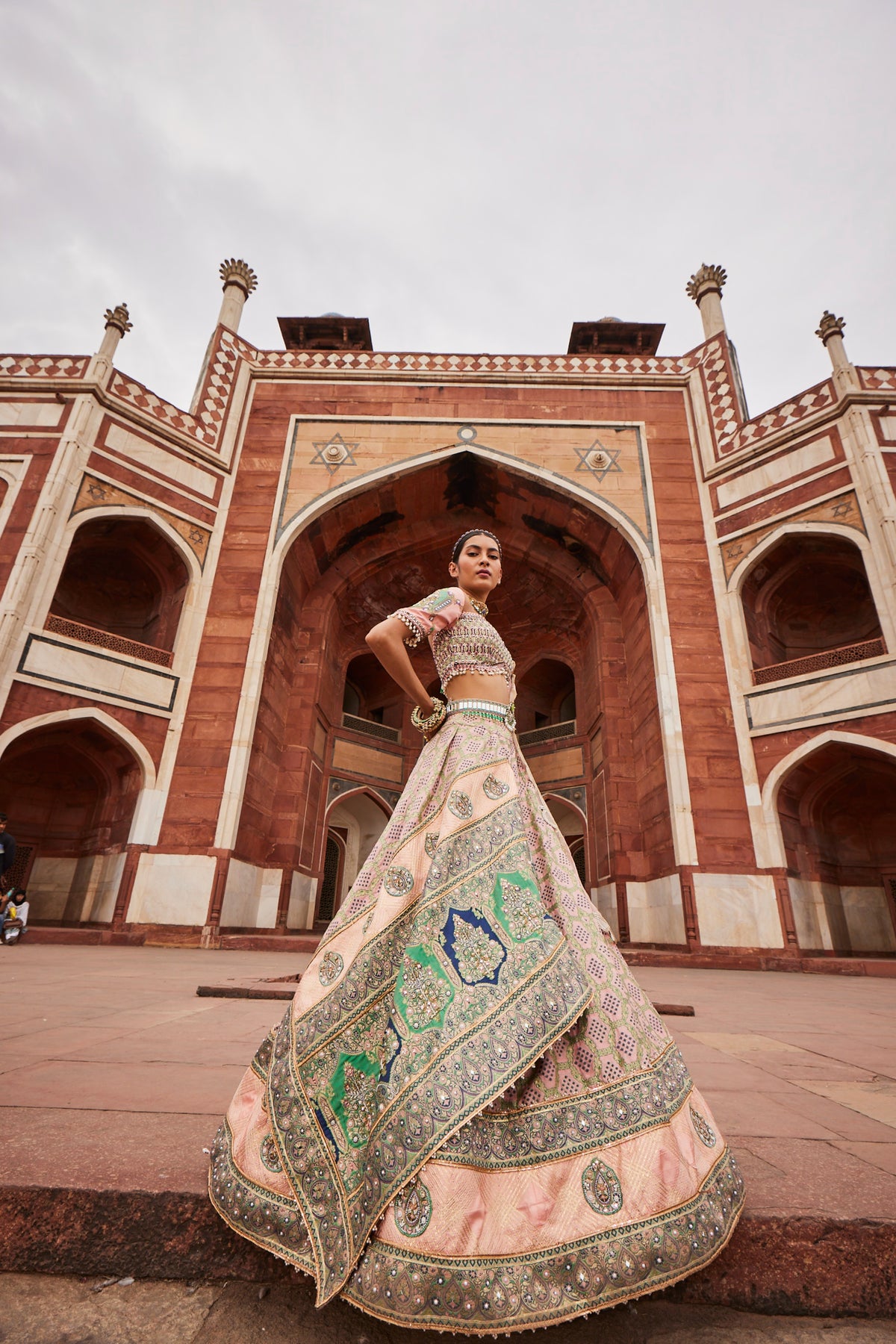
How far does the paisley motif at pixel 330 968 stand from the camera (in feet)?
3.92

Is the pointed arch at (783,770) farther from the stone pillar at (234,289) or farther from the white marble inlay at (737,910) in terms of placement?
the stone pillar at (234,289)

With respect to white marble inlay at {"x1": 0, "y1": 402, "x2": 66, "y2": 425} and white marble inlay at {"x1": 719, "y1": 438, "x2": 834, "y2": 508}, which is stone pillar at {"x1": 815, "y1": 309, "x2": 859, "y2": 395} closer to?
white marble inlay at {"x1": 719, "y1": 438, "x2": 834, "y2": 508}

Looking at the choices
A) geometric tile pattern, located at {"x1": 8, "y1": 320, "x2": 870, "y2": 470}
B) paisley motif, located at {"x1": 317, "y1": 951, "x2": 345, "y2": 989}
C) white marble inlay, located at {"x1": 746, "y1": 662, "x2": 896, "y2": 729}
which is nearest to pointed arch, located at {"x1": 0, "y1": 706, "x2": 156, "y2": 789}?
geometric tile pattern, located at {"x1": 8, "y1": 320, "x2": 870, "y2": 470}

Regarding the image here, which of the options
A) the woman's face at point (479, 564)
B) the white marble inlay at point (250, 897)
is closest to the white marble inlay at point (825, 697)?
the white marble inlay at point (250, 897)

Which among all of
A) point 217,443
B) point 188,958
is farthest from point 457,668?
point 217,443

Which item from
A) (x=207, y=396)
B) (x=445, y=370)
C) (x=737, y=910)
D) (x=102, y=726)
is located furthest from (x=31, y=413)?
(x=737, y=910)

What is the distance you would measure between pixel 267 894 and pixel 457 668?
821 centimetres

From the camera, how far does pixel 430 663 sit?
13.9 meters

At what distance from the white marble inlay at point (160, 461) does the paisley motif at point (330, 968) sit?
971 cm

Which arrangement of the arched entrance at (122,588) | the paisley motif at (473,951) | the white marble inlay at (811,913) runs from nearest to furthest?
the paisley motif at (473,951)
the white marble inlay at (811,913)
the arched entrance at (122,588)

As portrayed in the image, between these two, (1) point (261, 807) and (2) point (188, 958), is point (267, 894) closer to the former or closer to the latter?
(1) point (261, 807)

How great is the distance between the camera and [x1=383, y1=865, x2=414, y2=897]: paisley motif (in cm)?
127

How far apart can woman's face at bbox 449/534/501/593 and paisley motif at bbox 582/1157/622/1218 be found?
134 cm

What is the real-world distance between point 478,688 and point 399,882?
0.56 metres
